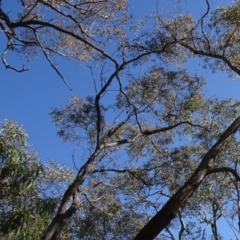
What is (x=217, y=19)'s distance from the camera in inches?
439

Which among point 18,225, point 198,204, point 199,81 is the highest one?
point 199,81

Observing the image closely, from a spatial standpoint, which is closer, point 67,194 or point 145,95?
point 67,194

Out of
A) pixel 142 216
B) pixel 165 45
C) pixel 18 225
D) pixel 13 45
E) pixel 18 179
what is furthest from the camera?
pixel 142 216

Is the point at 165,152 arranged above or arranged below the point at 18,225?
above

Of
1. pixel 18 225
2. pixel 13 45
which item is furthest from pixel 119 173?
pixel 18 225

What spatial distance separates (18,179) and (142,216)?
6.37 metres

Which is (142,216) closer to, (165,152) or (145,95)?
(165,152)

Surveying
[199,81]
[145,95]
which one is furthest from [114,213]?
[199,81]

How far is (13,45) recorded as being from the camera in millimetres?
7777

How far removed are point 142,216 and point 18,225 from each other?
267 inches

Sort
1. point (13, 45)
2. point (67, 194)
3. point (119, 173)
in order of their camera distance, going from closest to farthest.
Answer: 1. point (13, 45)
2. point (67, 194)
3. point (119, 173)

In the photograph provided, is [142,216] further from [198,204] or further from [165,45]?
[165,45]

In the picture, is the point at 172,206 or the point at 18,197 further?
the point at 18,197

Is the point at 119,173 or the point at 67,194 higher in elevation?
the point at 119,173
